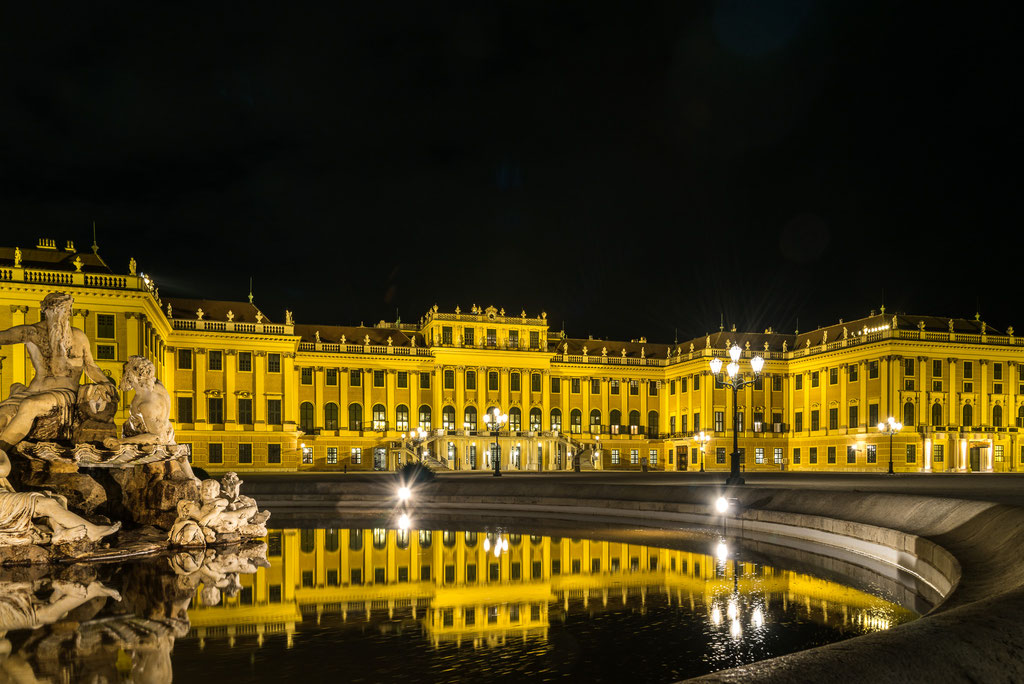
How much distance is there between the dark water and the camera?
248 inches

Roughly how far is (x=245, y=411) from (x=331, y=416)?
A: 8319 millimetres

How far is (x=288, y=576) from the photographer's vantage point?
34.6ft

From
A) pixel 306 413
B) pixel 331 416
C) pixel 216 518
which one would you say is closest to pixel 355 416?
pixel 331 416

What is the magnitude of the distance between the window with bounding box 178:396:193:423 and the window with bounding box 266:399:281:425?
589cm

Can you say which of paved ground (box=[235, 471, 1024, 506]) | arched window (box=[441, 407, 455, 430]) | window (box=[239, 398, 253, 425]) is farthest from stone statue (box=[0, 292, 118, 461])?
arched window (box=[441, 407, 455, 430])

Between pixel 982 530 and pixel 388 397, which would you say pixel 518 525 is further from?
pixel 388 397

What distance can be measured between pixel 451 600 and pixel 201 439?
204 ft

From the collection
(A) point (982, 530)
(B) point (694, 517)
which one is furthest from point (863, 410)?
(A) point (982, 530)

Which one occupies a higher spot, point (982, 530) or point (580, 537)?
point (982, 530)

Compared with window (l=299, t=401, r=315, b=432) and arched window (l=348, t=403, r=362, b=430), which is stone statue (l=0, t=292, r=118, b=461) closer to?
window (l=299, t=401, r=315, b=432)

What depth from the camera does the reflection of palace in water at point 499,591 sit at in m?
7.79

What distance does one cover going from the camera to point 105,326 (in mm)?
51469

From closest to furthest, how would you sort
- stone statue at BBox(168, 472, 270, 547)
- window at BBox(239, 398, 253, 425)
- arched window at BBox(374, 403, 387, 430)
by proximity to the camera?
stone statue at BBox(168, 472, 270, 547), window at BBox(239, 398, 253, 425), arched window at BBox(374, 403, 387, 430)

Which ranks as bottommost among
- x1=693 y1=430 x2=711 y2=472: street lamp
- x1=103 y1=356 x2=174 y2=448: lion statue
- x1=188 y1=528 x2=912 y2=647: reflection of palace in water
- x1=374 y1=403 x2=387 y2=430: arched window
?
x1=693 y1=430 x2=711 y2=472: street lamp
